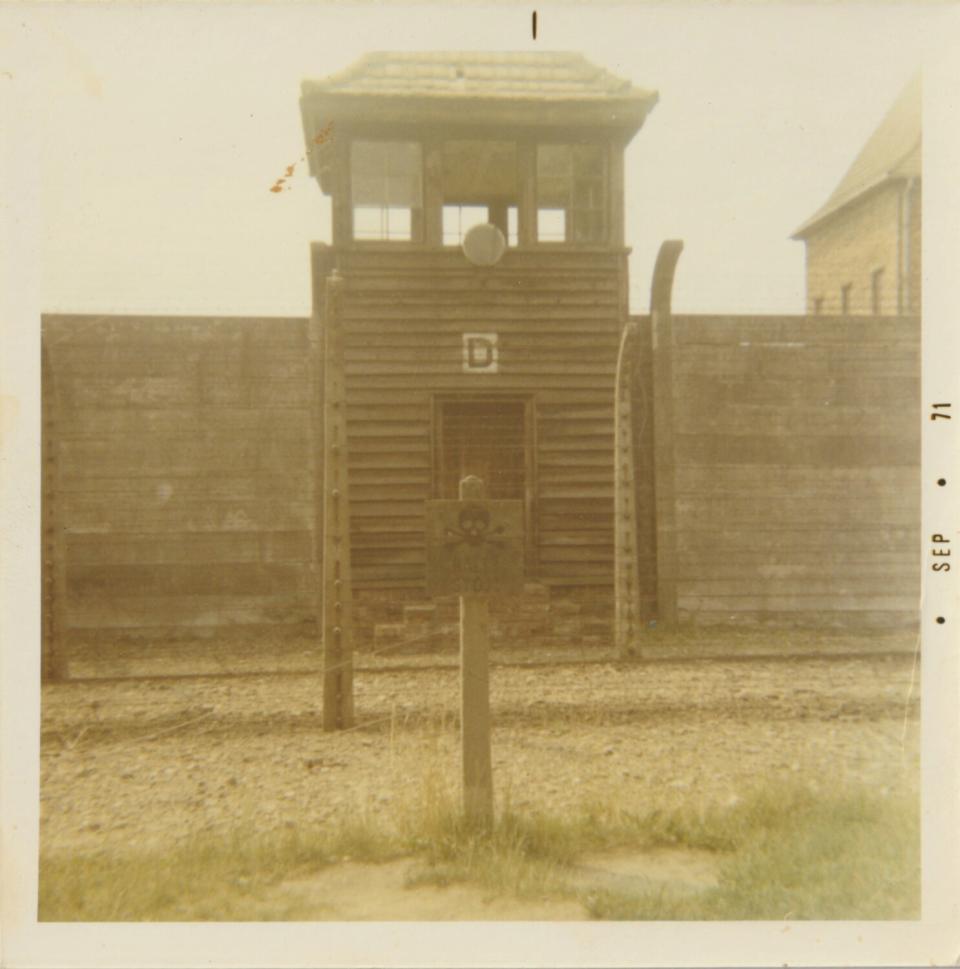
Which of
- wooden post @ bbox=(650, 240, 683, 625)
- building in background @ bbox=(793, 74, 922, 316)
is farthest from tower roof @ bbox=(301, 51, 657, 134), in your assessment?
building in background @ bbox=(793, 74, 922, 316)

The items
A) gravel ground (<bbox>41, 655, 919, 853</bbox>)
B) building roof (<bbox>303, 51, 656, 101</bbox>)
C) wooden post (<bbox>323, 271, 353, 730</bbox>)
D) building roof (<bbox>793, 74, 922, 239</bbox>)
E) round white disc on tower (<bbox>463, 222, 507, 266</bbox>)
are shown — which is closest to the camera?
gravel ground (<bbox>41, 655, 919, 853</bbox>)

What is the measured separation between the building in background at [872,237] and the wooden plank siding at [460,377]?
15.6 ft

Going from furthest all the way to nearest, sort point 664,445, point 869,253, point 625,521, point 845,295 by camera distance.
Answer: point 845,295
point 869,253
point 664,445
point 625,521

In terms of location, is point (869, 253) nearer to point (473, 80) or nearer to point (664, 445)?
point (664, 445)

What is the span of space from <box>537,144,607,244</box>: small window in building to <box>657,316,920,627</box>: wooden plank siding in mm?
1321

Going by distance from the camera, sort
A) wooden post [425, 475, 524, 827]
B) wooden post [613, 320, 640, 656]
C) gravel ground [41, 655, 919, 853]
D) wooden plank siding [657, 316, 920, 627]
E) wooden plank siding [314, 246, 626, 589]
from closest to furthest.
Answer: wooden post [425, 475, 524, 827] → gravel ground [41, 655, 919, 853] → wooden post [613, 320, 640, 656] → wooden plank siding [314, 246, 626, 589] → wooden plank siding [657, 316, 920, 627]

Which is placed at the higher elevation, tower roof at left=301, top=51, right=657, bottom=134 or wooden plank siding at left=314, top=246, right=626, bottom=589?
tower roof at left=301, top=51, right=657, bottom=134

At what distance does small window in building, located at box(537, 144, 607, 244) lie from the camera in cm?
980

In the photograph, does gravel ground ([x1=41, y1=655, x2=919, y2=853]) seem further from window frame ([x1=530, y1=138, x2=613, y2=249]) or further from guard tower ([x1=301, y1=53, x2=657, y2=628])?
window frame ([x1=530, y1=138, x2=613, y2=249])

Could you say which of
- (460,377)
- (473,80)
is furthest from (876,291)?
(473,80)

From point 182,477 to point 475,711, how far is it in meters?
6.11

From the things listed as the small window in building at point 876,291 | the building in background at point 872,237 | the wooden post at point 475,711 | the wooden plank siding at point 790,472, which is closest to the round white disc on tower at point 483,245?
the wooden plank siding at point 790,472

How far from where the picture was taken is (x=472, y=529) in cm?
425

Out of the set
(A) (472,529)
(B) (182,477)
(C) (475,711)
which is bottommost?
(C) (475,711)
